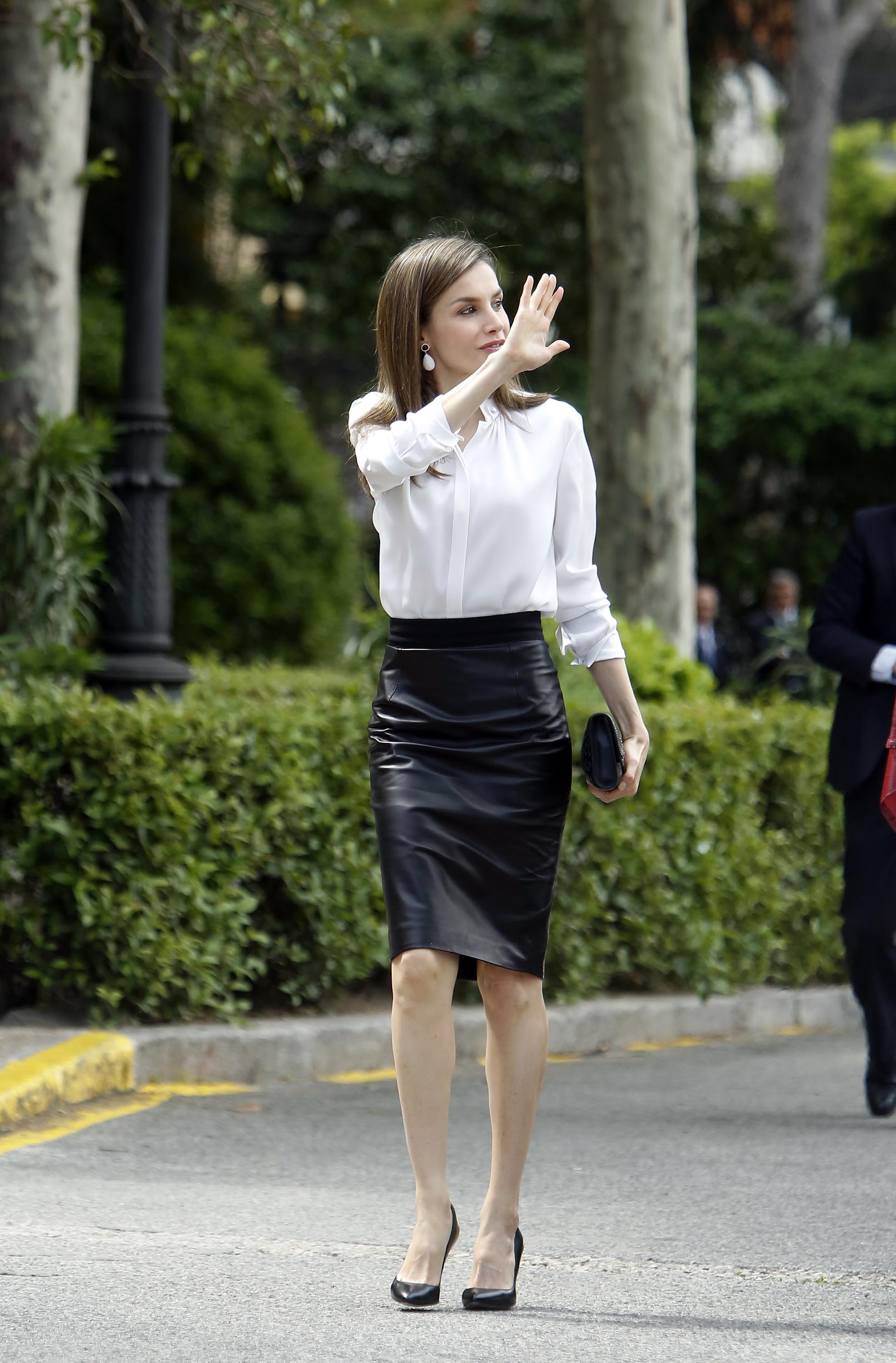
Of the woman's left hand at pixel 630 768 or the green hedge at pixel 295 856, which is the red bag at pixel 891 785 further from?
the green hedge at pixel 295 856

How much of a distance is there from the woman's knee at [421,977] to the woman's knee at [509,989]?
11 centimetres

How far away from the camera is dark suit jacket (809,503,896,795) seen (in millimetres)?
5457

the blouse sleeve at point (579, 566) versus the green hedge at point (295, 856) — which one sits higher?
the blouse sleeve at point (579, 566)

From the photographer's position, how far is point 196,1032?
237 inches

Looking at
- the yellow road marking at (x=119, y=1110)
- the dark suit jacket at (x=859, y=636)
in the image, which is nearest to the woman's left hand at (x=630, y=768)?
the dark suit jacket at (x=859, y=636)

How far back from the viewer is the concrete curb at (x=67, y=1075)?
519 centimetres

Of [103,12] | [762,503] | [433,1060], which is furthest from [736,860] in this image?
[762,503]

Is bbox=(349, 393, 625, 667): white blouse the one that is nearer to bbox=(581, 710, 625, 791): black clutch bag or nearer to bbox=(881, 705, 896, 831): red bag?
bbox=(581, 710, 625, 791): black clutch bag

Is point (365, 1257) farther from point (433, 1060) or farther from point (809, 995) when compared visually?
point (809, 995)

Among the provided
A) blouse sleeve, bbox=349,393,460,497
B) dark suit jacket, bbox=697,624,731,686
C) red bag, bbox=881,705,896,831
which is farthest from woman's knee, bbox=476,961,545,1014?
dark suit jacket, bbox=697,624,731,686

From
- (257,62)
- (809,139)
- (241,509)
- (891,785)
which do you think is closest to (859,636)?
(891,785)

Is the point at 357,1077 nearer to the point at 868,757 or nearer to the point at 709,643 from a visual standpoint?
the point at 868,757

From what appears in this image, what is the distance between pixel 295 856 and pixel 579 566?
2881 mm

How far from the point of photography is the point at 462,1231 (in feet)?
14.0
